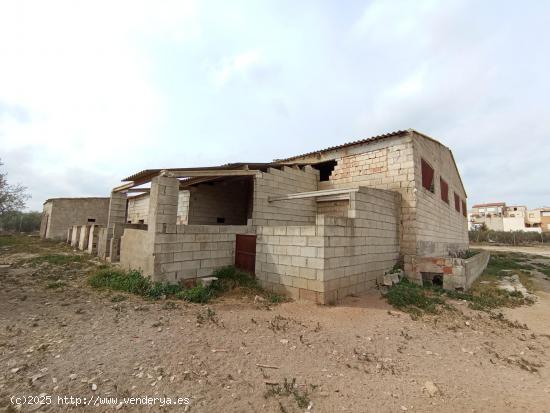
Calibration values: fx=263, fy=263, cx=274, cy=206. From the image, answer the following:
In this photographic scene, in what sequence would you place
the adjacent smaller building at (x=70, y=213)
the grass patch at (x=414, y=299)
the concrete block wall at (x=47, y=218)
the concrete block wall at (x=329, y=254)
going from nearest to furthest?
the grass patch at (x=414, y=299) < the concrete block wall at (x=329, y=254) < the adjacent smaller building at (x=70, y=213) < the concrete block wall at (x=47, y=218)

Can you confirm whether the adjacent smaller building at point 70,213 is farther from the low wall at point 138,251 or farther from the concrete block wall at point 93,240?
the low wall at point 138,251

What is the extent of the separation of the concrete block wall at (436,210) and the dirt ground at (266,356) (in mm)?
3923

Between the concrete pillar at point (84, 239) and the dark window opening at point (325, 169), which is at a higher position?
the dark window opening at point (325, 169)

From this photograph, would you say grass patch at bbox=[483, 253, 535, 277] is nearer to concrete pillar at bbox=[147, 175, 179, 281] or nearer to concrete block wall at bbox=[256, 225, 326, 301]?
concrete block wall at bbox=[256, 225, 326, 301]

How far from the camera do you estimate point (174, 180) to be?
716 cm

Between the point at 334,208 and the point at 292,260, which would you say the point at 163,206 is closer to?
the point at 292,260

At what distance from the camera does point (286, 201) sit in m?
9.67

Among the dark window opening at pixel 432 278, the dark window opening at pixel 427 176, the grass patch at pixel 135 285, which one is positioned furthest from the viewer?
the dark window opening at pixel 427 176

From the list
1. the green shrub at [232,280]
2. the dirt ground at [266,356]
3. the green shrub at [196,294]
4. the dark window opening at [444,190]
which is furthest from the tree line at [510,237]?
the green shrub at [196,294]

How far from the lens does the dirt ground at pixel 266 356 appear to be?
282 centimetres

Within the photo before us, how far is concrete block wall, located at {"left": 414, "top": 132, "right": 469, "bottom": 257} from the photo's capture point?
372 inches

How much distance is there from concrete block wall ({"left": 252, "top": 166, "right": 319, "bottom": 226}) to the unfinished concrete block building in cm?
4

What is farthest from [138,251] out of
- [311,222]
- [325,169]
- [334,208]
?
[325,169]

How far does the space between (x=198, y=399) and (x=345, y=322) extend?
3.33 m
